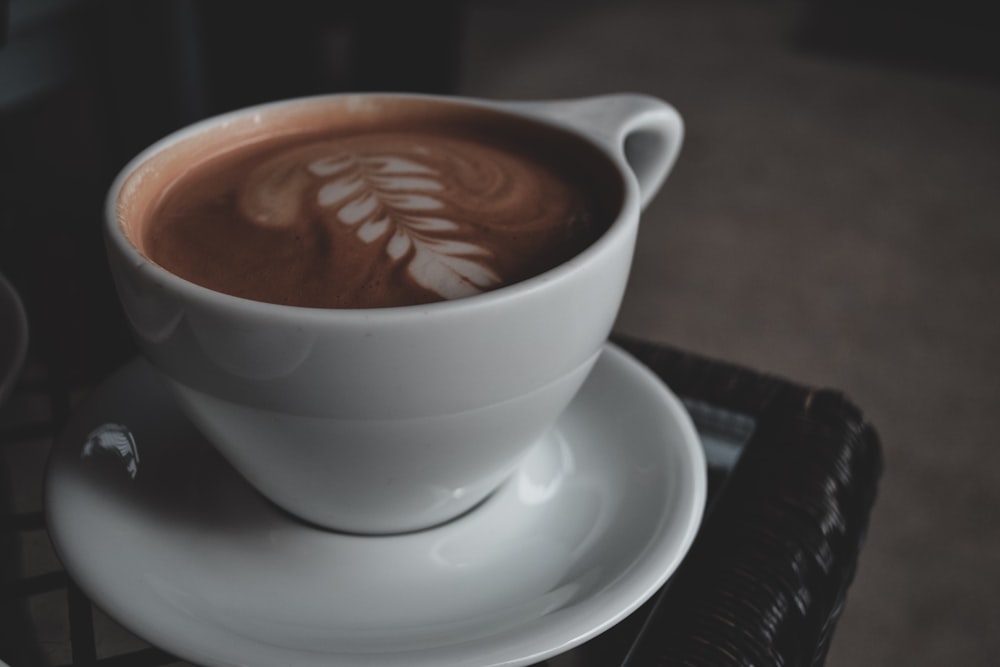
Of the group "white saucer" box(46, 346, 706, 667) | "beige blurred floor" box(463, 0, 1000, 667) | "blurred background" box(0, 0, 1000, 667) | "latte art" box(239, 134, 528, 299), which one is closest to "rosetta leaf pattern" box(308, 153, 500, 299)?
"latte art" box(239, 134, 528, 299)

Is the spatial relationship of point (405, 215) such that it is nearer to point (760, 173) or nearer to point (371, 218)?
point (371, 218)

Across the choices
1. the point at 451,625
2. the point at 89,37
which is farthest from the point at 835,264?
the point at 451,625

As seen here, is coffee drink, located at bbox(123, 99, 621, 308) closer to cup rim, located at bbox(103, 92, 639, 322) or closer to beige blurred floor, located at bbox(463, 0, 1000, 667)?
cup rim, located at bbox(103, 92, 639, 322)

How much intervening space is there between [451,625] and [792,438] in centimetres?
23

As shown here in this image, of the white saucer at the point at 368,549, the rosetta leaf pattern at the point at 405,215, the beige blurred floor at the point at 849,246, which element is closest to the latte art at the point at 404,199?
the rosetta leaf pattern at the point at 405,215

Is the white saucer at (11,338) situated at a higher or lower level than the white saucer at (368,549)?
higher

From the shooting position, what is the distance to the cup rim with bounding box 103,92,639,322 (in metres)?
0.35

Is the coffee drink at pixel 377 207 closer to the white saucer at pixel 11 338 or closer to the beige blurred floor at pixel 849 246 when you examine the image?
the white saucer at pixel 11 338

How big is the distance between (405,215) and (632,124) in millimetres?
135

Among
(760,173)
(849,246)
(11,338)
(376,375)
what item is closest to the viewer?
(376,375)

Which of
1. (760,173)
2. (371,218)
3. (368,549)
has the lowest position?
(760,173)

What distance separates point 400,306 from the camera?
0.39 meters

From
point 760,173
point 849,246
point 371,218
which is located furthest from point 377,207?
point 760,173

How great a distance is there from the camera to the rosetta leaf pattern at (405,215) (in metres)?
0.41
